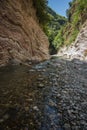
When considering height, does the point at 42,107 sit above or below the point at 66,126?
above

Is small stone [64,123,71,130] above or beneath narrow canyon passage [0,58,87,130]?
beneath

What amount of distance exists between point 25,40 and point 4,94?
10.9m

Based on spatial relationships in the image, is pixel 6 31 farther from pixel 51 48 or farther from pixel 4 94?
pixel 51 48

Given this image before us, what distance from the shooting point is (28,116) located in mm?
4141

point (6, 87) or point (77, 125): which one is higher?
point (6, 87)

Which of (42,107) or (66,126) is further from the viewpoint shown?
(42,107)

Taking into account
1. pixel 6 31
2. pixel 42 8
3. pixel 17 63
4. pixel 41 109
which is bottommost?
pixel 41 109

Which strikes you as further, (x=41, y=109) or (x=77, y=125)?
(x=41, y=109)

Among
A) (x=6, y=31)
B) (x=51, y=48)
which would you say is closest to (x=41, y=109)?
(x=6, y=31)

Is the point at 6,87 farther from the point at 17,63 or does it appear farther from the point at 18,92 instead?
the point at 17,63

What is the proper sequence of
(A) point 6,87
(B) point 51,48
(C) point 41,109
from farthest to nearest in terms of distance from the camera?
(B) point 51,48 < (A) point 6,87 < (C) point 41,109

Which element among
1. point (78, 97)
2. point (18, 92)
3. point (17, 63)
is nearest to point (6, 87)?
point (18, 92)

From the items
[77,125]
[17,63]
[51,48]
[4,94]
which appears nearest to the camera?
[77,125]

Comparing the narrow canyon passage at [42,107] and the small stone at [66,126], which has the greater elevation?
the narrow canyon passage at [42,107]
